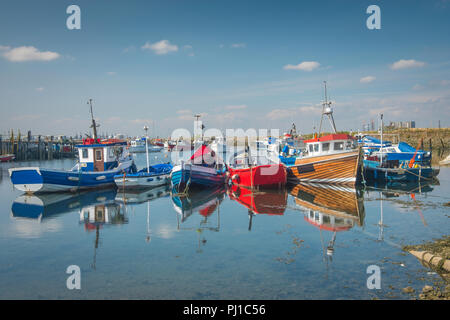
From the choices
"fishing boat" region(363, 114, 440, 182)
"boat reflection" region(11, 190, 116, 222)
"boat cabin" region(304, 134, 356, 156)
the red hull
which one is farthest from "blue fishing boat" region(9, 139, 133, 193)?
"fishing boat" region(363, 114, 440, 182)

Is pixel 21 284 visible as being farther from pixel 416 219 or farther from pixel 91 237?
pixel 416 219

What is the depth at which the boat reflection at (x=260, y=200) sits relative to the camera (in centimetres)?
1797

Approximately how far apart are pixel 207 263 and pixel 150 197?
14210 millimetres

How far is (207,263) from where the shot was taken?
33.7 ft

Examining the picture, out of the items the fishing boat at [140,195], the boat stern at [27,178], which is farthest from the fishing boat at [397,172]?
the boat stern at [27,178]

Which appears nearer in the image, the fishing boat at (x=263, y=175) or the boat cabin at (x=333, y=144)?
the fishing boat at (x=263, y=175)

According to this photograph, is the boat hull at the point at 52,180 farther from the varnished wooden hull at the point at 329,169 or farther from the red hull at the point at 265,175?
the varnished wooden hull at the point at 329,169

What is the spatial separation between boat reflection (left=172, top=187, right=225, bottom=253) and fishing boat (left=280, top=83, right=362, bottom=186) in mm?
7626

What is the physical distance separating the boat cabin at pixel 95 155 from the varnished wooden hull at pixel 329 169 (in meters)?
16.7

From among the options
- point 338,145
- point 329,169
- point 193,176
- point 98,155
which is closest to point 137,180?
point 98,155

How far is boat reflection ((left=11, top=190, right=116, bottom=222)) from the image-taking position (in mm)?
18469

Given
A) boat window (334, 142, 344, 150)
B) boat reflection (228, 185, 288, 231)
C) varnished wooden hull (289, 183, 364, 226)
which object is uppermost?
boat window (334, 142, 344, 150)

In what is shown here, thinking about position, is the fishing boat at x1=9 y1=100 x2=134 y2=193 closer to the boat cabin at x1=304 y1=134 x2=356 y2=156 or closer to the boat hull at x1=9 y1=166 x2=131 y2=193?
the boat hull at x1=9 y1=166 x2=131 y2=193
